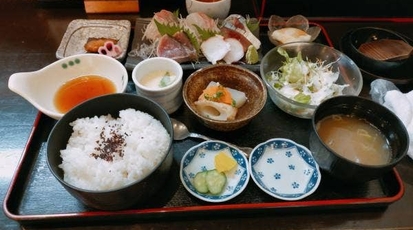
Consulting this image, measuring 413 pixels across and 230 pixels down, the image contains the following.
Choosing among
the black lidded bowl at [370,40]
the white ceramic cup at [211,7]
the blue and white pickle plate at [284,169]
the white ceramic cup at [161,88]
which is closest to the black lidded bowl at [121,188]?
the white ceramic cup at [161,88]

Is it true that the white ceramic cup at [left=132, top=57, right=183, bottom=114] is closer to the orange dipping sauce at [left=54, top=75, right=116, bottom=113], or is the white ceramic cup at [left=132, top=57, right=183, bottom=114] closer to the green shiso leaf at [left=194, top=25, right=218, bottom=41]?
the orange dipping sauce at [left=54, top=75, right=116, bottom=113]

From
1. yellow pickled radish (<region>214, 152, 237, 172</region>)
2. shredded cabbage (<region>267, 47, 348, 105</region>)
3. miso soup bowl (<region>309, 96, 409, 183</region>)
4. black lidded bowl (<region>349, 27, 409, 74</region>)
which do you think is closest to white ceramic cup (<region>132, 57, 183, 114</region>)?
yellow pickled radish (<region>214, 152, 237, 172</region>)

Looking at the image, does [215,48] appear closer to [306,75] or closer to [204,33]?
[204,33]

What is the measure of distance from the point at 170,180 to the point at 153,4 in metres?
1.40

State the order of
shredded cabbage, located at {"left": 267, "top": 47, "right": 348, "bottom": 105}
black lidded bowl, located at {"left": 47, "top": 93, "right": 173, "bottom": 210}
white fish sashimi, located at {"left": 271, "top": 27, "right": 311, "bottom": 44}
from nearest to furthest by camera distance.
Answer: black lidded bowl, located at {"left": 47, "top": 93, "right": 173, "bottom": 210}, shredded cabbage, located at {"left": 267, "top": 47, "right": 348, "bottom": 105}, white fish sashimi, located at {"left": 271, "top": 27, "right": 311, "bottom": 44}

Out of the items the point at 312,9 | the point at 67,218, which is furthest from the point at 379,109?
the point at 67,218

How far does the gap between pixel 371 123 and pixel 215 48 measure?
886mm

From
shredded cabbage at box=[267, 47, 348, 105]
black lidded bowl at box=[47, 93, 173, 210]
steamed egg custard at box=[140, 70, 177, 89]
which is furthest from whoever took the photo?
shredded cabbage at box=[267, 47, 348, 105]

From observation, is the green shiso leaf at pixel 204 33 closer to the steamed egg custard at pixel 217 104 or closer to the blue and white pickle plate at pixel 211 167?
the steamed egg custard at pixel 217 104

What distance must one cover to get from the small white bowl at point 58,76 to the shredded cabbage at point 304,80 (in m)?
0.81

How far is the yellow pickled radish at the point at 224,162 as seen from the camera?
1411 mm

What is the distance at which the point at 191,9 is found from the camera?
2121 millimetres

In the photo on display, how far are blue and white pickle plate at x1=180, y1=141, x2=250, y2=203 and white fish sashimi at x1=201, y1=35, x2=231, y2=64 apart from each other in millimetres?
559

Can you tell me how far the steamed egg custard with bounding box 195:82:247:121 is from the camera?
160 centimetres
